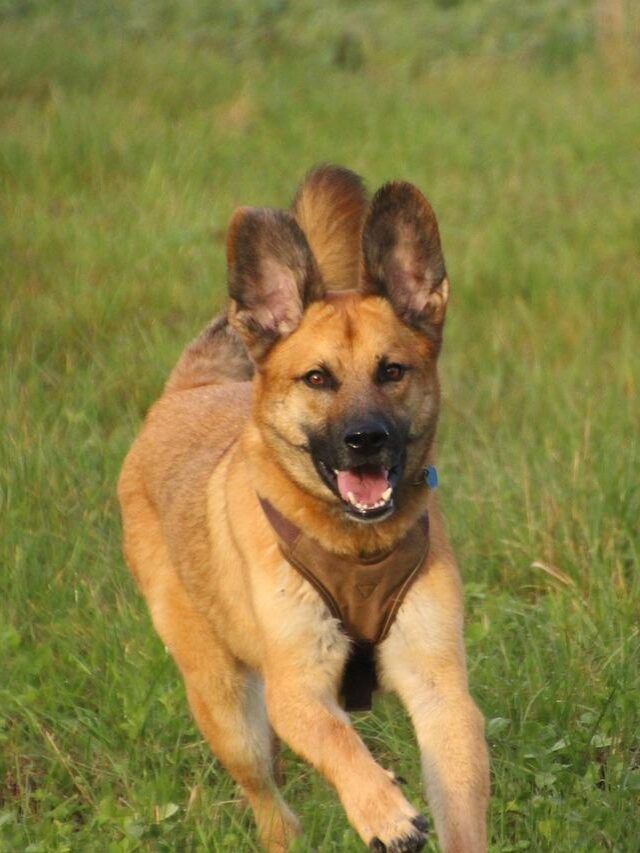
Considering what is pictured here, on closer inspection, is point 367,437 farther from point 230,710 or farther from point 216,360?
point 216,360

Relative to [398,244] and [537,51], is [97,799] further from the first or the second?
[537,51]

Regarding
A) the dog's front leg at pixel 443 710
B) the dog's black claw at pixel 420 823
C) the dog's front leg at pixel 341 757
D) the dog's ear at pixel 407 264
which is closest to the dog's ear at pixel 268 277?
the dog's ear at pixel 407 264

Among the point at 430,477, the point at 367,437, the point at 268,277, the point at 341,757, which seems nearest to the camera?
the point at 341,757

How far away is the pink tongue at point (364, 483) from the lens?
15.0 feet

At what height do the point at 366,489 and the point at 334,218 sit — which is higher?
the point at 334,218

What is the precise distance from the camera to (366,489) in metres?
4.59

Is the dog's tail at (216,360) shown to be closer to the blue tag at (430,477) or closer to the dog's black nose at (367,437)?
the blue tag at (430,477)

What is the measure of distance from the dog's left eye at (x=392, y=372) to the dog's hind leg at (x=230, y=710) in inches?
41.4

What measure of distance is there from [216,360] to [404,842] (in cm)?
232

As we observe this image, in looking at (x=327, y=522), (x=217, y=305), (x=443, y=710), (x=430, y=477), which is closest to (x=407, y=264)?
(x=430, y=477)

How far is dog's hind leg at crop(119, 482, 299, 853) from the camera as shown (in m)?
5.09

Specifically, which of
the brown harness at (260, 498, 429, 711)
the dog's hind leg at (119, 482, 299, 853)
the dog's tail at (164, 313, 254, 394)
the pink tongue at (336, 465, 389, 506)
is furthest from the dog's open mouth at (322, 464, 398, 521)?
the dog's tail at (164, 313, 254, 394)

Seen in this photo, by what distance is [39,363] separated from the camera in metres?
8.14

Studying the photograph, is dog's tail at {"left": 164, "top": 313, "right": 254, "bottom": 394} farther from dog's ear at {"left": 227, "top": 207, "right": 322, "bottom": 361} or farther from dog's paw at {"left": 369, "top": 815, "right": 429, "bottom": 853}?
dog's paw at {"left": 369, "top": 815, "right": 429, "bottom": 853}
